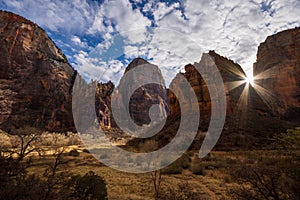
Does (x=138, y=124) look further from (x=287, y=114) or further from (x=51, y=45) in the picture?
(x=287, y=114)

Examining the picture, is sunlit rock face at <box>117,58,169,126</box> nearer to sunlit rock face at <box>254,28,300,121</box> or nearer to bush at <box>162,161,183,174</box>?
sunlit rock face at <box>254,28,300,121</box>

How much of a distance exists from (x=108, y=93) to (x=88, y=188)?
278 ft

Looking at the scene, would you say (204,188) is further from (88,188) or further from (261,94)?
(261,94)

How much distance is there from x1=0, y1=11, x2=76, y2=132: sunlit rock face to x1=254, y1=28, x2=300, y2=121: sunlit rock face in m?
61.4

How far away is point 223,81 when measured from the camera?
3969cm

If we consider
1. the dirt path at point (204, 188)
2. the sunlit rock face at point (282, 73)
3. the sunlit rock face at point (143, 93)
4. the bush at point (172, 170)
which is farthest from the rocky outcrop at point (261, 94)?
the sunlit rock face at point (143, 93)

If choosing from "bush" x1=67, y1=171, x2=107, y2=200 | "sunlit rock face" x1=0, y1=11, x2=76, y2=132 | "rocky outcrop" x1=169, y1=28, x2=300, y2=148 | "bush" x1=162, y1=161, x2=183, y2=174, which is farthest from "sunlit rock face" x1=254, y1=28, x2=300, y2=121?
"sunlit rock face" x1=0, y1=11, x2=76, y2=132

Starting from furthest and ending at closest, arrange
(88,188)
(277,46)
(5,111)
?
1. (277,46)
2. (5,111)
3. (88,188)

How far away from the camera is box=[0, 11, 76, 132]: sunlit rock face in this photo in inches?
1935

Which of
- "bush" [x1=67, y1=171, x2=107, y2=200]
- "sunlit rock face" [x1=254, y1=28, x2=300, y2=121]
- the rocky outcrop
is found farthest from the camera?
"sunlit rock face" [x1=254, y1=28, x2=300, y2=121]

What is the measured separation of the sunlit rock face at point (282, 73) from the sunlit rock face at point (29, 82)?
201 ft

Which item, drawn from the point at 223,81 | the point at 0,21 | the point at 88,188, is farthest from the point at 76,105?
the point at 88,188

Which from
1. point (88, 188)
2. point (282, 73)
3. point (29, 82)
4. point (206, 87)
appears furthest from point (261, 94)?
point (29, 82)

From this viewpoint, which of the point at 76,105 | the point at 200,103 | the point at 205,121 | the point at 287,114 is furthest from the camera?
the point at 76,105
